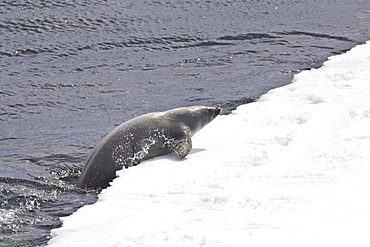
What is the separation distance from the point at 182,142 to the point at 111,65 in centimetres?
533

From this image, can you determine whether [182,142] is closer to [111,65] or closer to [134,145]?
[134,145]

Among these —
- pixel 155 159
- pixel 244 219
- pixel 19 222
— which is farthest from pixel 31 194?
pixel 244 219

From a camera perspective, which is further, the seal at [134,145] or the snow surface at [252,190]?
the seal at [134,145]

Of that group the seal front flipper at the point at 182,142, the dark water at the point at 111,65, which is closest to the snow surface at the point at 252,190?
the seal front flipper at the point at 182,142

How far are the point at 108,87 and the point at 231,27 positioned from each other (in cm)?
458

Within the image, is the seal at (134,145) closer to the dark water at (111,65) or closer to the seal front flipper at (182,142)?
the seal front flipper at (182,142)

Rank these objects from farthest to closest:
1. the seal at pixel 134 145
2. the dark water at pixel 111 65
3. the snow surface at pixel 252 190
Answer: the dark water at pixel 111 65
the seal at pixel 134 145
the snow surface at pixel 252 190

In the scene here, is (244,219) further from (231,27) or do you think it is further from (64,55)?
(231,27)

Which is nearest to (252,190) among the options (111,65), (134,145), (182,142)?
(182,142)

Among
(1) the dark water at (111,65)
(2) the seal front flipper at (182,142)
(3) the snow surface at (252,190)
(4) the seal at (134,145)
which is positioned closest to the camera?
(3) the snow surface at (252,190)

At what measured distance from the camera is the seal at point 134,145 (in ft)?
22.7

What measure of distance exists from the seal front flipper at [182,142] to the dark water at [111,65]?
3.92ft

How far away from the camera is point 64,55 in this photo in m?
12.8

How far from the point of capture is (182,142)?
288 inches
